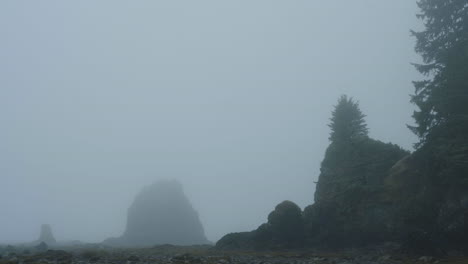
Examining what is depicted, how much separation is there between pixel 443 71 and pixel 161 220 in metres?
81.3

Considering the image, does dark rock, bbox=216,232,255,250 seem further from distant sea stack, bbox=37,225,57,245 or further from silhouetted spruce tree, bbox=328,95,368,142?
distant sea stack, bbox=37,225,57,245

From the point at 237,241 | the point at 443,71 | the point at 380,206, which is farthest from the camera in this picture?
the point at 237,241

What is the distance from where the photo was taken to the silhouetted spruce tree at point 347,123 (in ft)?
147

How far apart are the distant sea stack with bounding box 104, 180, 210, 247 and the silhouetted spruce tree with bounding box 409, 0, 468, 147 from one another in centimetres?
7538

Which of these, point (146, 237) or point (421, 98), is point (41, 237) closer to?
point (146, 237)

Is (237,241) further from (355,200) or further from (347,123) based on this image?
(347,123)

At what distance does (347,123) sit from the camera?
149ft

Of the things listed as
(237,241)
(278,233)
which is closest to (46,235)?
(237,241)

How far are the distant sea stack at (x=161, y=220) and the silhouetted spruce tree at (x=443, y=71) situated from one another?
75.4 metres

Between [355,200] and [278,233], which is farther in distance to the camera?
[278,233]

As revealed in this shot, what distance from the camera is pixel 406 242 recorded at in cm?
2461

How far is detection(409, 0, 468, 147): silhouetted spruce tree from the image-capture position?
26859mm

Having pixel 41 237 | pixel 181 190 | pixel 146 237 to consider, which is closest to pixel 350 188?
pixel 146 237

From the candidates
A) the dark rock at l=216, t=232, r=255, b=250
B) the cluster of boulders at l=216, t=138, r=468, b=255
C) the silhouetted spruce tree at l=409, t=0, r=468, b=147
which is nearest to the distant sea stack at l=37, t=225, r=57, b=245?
the dark rock at l=216, t=232, r=255, b=250
